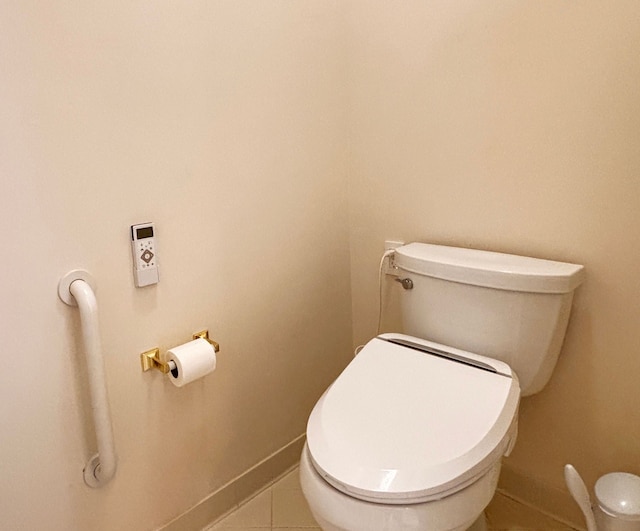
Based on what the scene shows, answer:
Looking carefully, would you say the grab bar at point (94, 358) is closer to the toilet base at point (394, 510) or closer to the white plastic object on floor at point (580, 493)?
the toilet base at point (394, 510)

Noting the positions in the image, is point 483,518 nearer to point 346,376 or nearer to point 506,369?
point 506,369

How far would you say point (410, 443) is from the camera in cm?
100

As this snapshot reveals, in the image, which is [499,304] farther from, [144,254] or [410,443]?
[144,254]

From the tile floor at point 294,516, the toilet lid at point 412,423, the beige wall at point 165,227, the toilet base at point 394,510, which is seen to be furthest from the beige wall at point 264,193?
the toilet base at point 394,510

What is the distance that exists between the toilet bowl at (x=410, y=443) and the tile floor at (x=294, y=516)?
52 cm

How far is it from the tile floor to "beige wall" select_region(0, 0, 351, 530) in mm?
119

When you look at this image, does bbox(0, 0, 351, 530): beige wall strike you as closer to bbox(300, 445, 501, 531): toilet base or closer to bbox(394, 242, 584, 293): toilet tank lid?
bbox(394, 242, 584, 293): toilet tank lid

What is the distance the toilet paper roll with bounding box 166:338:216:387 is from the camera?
123cm

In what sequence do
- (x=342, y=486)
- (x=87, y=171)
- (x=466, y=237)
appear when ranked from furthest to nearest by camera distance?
(x=466, y=237) < (x=87, y=171) < (x=342, y=486)

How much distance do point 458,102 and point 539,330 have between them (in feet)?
2.04

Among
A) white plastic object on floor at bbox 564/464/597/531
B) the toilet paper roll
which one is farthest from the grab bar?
white plastic object on floor at bbox 564/464/597/531

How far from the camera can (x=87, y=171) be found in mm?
1088

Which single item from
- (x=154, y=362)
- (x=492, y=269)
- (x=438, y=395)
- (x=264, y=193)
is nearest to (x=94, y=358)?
(x=154, y=362)

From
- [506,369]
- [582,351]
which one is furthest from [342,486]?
[582,351]
